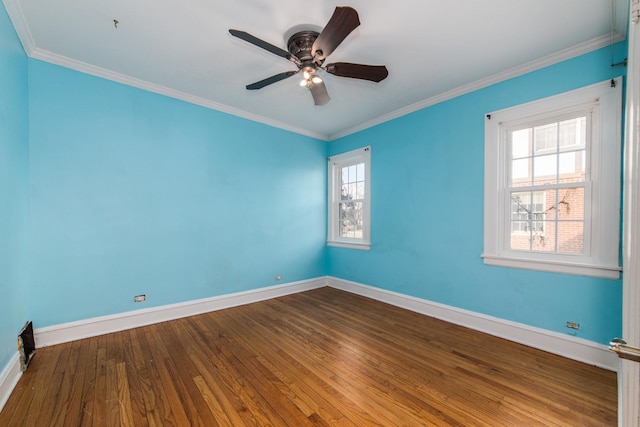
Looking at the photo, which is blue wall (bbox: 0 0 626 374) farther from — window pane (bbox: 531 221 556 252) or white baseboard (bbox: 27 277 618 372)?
window pane (bbox: 531 221 556 252)


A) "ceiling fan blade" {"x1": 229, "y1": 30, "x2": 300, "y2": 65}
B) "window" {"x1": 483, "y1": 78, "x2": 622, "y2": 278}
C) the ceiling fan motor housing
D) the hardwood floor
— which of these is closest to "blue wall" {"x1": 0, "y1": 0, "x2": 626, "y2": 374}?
"window" {"x1": 483, "y1": 78, "x2": 622, "y2": 278}

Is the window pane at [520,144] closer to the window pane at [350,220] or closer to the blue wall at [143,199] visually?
the window pane at [350,220]

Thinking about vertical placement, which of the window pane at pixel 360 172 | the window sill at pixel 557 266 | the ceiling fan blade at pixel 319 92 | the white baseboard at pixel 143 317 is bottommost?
the white baseboard at pixel 143 317

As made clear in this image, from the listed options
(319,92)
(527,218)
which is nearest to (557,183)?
(527,218)

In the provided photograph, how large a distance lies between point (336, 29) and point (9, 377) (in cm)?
340

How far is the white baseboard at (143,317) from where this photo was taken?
8.31ft

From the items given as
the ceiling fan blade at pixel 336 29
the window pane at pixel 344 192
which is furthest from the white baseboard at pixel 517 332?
the ceiling fan blade at pixel 336 29

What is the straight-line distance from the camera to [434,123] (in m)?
3.34

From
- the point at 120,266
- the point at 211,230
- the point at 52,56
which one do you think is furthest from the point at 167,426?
the point at 52,56

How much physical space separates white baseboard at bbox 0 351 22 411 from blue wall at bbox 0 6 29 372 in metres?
0.05

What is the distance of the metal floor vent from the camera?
2089 millimetres

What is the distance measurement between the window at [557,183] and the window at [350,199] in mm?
1764

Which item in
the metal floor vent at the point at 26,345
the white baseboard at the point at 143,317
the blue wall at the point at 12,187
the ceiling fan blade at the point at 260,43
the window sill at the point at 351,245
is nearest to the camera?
the ceiling fan blade at the point at 260,43

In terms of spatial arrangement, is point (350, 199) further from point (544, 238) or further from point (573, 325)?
point (573, 325)
